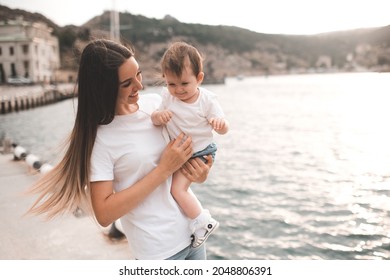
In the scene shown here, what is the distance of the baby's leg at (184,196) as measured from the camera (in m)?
A: 1.16

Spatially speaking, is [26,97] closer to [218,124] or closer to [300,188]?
[300,188]

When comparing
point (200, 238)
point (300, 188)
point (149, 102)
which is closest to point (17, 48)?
point (149, 102)

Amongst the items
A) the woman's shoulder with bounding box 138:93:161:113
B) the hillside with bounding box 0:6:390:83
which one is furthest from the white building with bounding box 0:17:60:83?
the woman's shoulder with bounding box 138:93:161:113

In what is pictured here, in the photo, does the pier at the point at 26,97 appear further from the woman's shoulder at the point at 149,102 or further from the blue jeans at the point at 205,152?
Result: the blue jeans at the point at 205,152

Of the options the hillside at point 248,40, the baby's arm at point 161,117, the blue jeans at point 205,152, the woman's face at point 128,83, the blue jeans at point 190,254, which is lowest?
the blue jeans at point 190,254

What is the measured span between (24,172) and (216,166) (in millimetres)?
5891

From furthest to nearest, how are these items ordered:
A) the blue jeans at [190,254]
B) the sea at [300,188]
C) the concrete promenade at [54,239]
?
the sea at [300,188], the concrete promenade at [54,239], the blue jeans at [190,254]

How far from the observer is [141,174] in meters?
Result: 1.07

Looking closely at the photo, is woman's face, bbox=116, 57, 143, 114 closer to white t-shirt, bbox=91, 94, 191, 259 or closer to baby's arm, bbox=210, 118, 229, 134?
white t-shirt, bbox=91, 94, 191, 259

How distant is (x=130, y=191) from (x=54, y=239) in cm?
206

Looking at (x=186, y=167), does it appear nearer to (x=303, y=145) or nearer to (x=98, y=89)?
(x=98, y=89)

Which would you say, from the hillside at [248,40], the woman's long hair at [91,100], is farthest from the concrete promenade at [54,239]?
the hillside at [248,40]

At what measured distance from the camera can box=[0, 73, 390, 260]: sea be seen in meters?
5.46

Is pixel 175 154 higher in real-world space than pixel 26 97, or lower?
higher
